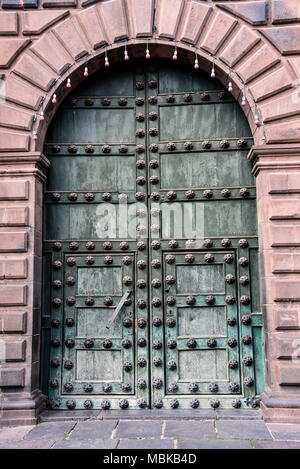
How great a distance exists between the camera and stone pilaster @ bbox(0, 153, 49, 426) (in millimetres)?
4703

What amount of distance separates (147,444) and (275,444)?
1.10 meters

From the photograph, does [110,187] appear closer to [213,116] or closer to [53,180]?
[53,180]

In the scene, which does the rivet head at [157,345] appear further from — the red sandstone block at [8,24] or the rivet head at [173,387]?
the red sandstone block at [8,24]

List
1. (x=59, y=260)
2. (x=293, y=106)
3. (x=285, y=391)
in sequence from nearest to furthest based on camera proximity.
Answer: (x=285, y=391)
(x=293, y=106)
(x=59, y=260)

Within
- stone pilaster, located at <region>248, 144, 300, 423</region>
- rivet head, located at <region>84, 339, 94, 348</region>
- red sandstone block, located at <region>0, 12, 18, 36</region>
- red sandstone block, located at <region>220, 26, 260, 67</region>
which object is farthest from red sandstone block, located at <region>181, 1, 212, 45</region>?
rivet head, located at <region>84, 339, 94, 348</region>

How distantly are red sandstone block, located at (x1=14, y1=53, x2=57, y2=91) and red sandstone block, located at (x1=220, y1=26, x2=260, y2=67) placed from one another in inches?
76.5

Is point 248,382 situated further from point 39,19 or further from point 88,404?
point 39,19

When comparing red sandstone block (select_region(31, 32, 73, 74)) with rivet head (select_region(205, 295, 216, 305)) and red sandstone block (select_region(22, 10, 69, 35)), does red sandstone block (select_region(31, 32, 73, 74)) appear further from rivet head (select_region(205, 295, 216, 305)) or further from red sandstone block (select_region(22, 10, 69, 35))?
rivet head (select_region(205, 295, 216, 305))

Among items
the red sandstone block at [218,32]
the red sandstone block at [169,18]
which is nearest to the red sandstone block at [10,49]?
the red sandstone block at [169,18]

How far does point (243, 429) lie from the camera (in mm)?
4352

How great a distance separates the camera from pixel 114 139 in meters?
5.46

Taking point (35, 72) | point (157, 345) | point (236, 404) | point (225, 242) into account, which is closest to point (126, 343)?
point (157, 345)

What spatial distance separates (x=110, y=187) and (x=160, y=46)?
171cm
